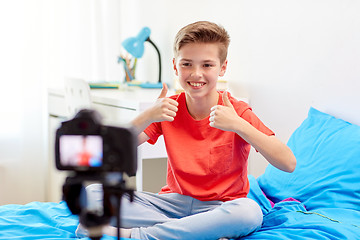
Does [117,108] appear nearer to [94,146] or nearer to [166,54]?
[166,54]

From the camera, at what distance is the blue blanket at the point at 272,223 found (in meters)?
1.19

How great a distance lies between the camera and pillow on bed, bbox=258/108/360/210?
4.70 ft

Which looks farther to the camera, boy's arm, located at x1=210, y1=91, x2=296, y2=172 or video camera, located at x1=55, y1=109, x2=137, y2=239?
boy's arm, located at x1=210, y1=91, x2=296, y2=172

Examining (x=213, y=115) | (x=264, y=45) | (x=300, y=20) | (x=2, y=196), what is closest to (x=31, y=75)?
(x=2, y=196)

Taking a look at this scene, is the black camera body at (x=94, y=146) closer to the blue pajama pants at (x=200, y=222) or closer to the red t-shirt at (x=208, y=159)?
the blue pajama pants at (x=200, y=222)

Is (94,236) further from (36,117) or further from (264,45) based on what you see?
(36,117)

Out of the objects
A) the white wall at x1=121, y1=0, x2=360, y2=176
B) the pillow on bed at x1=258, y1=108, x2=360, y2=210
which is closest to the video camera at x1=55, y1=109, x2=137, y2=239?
the pillow on bed at x1=258, y1=108, x2=360, y2=210

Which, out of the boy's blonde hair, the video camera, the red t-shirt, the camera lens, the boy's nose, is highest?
the boy's blonde hair

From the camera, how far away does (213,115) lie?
1.23 metres

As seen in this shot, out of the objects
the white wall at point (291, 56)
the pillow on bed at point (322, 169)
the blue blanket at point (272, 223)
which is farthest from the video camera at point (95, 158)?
the white wall at point (291, 56)

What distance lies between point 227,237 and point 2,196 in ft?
6.87

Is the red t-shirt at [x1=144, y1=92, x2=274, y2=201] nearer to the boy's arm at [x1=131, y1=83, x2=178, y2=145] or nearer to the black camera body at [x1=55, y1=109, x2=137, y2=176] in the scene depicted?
the boy's arm at [x1=131, y1=83, x2=178, y2=145]

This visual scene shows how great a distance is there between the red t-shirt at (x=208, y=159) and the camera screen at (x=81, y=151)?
84 centimetres

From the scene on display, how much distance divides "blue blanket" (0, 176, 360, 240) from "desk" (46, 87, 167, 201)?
0.48 ft
